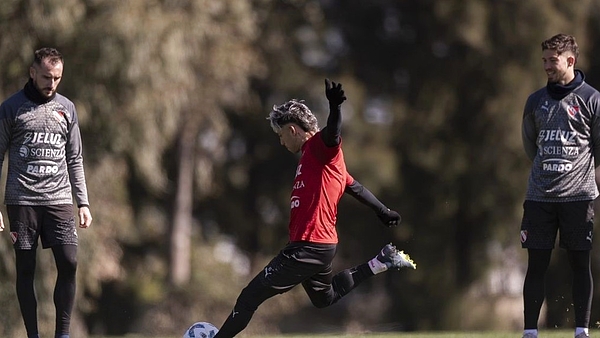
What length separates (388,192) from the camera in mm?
25469

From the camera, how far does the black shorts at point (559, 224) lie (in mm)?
7789

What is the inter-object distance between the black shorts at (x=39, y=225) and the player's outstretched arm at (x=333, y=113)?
1.93 metres

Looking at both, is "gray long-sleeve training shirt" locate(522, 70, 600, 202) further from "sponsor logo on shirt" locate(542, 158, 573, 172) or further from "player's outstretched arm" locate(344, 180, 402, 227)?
"player's outstretched arm" locate(344, 180, 402, 227)

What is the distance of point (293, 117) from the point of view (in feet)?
24.5

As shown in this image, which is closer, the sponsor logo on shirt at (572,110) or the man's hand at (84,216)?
the sponsor logo on shirt at (572,110)

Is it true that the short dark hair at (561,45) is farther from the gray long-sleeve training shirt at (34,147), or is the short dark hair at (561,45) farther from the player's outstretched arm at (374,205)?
the gray long-sleeve training shirt at (34,147)

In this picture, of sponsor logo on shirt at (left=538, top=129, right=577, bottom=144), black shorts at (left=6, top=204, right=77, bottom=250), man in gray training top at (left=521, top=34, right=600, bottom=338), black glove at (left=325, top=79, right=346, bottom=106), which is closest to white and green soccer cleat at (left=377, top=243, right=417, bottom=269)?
man in gray training top at (left=521, top=34, right=600, bottom=338)

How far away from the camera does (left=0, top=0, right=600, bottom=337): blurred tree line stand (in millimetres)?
23469

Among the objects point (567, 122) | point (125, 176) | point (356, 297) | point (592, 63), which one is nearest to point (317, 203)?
point (567, 122)

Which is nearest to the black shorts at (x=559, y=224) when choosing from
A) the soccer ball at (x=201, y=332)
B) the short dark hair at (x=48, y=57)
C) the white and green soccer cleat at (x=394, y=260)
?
the white and green soccer cleat at (x=394, y=260)

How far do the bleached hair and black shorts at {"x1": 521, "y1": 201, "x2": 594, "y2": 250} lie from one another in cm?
156

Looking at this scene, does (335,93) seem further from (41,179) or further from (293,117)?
(41,179)

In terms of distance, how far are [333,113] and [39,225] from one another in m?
2.25

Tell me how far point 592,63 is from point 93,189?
1077 centimetres
